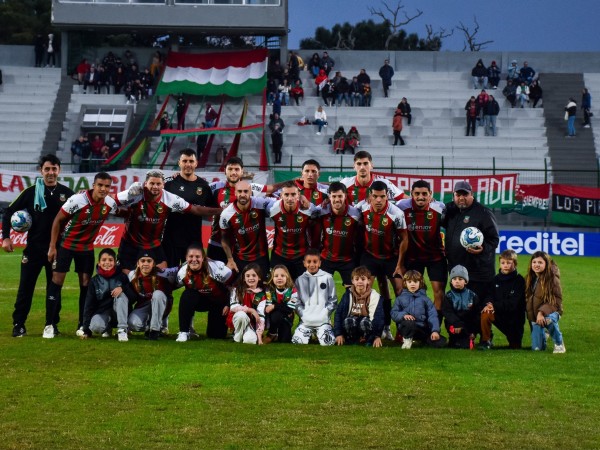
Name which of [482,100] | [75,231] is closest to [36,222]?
[75,231]

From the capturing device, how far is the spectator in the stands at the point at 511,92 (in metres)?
49.3

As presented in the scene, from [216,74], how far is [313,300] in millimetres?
37704

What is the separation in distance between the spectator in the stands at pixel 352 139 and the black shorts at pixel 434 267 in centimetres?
3260

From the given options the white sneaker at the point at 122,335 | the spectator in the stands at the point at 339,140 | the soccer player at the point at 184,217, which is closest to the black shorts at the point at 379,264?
the soccer player at the point at 184,217

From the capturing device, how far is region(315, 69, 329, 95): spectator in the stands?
4969cm

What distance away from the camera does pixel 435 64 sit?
177ft

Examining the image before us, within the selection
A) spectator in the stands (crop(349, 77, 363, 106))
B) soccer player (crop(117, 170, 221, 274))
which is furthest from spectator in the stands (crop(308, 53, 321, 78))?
soccer player (crop(117, 170, 221, 274))

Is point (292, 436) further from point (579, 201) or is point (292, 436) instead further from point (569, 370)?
point (579, 201)

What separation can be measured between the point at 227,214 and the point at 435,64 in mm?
42165

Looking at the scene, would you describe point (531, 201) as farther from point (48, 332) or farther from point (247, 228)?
point (48, 332)

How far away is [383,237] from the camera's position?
13.1 m

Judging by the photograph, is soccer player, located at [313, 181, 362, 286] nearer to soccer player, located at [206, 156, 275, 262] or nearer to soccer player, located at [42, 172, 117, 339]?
soccer player, located at [206, 156, 275, 262]

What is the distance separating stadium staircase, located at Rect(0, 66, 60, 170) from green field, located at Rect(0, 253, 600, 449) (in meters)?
34.2

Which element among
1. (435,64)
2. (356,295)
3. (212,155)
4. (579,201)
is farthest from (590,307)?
(435,64)
